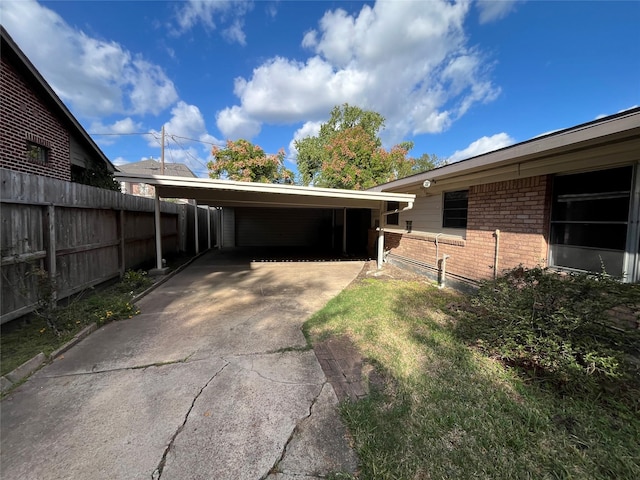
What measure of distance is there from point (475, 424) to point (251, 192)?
769 cm

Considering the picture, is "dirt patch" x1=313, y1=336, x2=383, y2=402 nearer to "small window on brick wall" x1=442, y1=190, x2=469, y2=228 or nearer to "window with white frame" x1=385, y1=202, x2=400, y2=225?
"small window on brick wall" x1=442, y1=190, x2=469, y2=228

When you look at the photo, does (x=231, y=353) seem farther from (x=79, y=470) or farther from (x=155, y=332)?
(x=79, y=470)

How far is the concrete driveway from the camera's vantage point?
6.16 ft

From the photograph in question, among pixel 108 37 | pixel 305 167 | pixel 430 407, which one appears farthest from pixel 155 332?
pixel 305 167

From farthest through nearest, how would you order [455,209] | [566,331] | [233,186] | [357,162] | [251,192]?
[357,162] → [251,192] → [233,186] → [455,209] → [566,331]

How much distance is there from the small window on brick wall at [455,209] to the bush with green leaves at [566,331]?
10.4ft

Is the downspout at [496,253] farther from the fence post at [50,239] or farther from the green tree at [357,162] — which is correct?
the green tree at [357,162]

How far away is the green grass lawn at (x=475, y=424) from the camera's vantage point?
181cm

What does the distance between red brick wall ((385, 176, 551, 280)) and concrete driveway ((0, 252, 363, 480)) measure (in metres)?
3.91

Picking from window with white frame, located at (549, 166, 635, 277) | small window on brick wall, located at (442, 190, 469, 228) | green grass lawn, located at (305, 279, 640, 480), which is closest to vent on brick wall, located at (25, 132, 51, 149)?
green grass lawn, located at (305, 279, 640, 480)

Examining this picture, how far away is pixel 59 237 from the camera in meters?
4.49

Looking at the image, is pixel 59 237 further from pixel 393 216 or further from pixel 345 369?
pixel 393 216

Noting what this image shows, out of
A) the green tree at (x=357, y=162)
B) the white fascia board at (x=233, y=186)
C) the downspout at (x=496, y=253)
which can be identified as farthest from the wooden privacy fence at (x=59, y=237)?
the green tree at (x=357, y=162)

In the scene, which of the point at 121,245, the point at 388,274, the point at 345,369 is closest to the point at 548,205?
the point at 345,369
